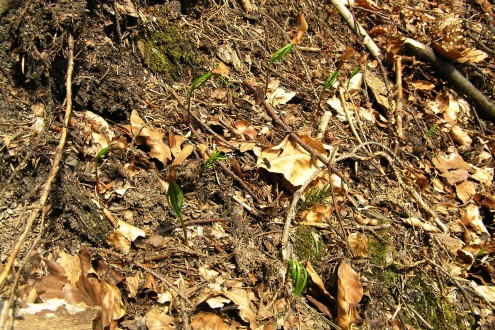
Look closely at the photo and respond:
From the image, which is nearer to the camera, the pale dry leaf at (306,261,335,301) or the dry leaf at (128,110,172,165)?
the pale dry leaf at (306,261,335,301)

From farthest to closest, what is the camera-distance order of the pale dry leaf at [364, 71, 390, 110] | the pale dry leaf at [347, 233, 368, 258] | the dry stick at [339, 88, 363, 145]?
the pale dry leaf at [364, 71, 390, 110] → the dry stick at [339, 88, 363, 145] → the pale dry leaf at [347, 233, 368, 258]

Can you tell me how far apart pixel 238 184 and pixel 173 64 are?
35.4 inches

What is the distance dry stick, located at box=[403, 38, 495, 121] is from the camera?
11.4 feet

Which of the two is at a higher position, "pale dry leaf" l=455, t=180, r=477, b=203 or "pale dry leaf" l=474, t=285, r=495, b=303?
"pale dry leaf" l=455, t=180, r=477, b=203

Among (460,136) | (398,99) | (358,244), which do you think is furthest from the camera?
(460,136)

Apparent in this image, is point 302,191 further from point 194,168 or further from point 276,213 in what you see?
point 194,168

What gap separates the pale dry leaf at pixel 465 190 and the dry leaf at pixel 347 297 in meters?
1.40

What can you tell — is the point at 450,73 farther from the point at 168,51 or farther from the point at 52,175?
the point at 52,175

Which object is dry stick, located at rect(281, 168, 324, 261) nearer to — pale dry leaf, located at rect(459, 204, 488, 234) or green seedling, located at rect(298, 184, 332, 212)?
green seedling, located at rect(298, 184, 332, 212)

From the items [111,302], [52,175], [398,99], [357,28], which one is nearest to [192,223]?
[111,302]

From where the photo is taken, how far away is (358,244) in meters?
2.32

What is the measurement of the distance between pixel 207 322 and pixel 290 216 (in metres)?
0.71

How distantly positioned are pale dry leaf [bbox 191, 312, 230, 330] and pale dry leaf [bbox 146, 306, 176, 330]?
9cm

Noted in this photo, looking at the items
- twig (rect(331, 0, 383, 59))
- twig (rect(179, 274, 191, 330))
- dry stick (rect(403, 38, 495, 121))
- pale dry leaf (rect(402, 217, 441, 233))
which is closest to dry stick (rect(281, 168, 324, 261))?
twig (rect(179, 274, 191, 330))
